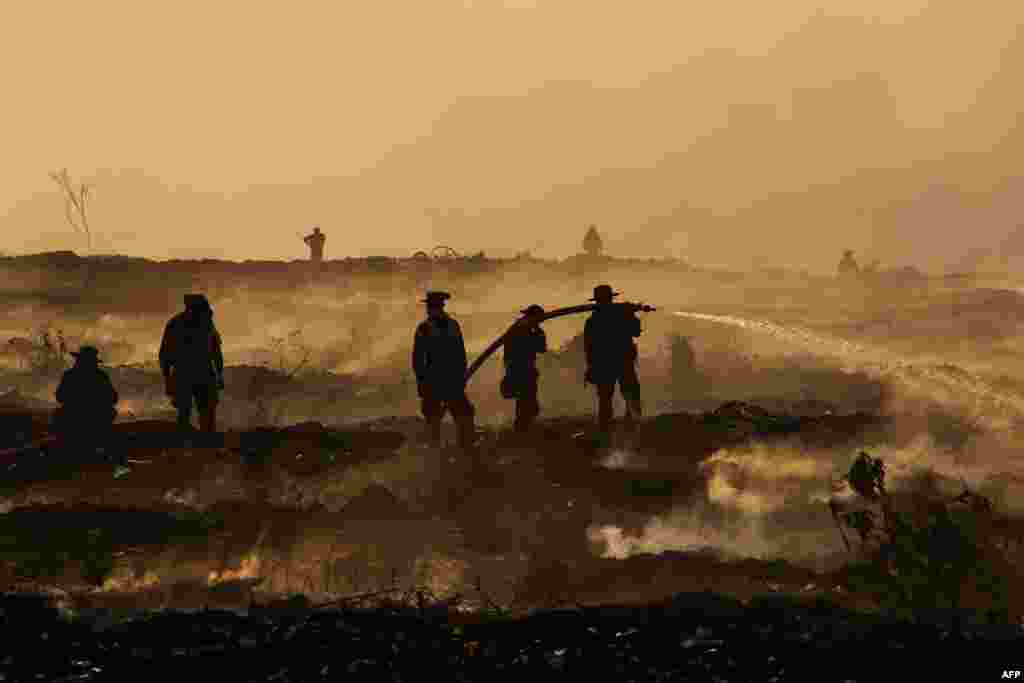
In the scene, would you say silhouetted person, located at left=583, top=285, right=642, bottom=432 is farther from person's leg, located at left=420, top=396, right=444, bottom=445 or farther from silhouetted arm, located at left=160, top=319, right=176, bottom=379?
silhouetted arm, located at left=160, top=319, right=176, bottom=379

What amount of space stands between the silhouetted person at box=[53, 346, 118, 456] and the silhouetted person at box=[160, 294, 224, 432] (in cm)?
87

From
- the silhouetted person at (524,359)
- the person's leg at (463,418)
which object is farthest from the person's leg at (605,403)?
the person's leg at (463,418)

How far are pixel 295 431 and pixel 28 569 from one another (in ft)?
18.4

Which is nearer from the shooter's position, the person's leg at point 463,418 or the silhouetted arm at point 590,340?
the person's leg at point 463,418

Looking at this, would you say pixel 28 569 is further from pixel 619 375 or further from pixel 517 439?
pixel 619 375

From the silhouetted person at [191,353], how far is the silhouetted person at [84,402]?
87cm

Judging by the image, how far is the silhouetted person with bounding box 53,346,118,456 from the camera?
18.7 metres

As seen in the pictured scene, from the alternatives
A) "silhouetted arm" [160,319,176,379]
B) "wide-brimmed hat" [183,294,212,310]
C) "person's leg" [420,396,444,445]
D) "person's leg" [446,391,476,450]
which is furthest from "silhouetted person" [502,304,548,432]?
"silhouetted arm" [160,319,176,379]

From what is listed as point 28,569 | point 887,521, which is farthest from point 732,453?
point 28,569

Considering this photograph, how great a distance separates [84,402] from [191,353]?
1.62 m

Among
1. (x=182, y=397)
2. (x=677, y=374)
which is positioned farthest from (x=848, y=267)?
(x=182, y=397)

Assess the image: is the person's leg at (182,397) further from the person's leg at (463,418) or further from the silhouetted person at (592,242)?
the silhouetted person at (592,242)

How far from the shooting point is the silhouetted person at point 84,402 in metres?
18.7

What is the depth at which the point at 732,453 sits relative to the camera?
18.5 m
